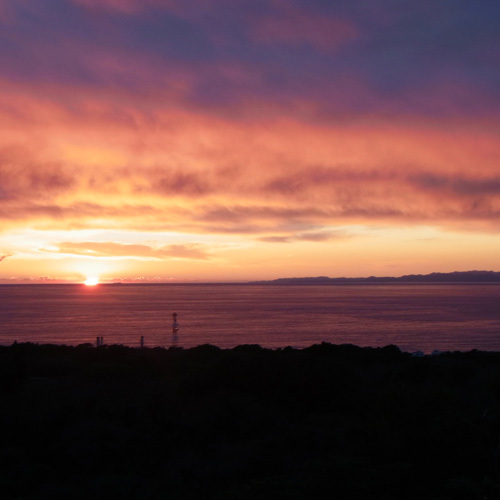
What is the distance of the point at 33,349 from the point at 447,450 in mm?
22868

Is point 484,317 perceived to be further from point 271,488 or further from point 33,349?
point 271,488

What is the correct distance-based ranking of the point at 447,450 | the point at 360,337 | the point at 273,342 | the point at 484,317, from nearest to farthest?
the point at 447,450, the point at 273,342, the point at 360,337, the point at 484,317

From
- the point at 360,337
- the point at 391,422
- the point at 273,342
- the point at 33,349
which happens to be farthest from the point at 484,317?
the point at 391,422

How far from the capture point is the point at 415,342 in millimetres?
58219

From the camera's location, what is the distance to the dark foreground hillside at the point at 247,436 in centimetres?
1012

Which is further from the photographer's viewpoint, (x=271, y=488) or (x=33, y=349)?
(x=33, y=349)

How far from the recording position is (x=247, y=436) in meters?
13.0

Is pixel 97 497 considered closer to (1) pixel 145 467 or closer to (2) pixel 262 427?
(1) pixel 145 467

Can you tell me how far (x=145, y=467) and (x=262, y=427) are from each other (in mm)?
3047

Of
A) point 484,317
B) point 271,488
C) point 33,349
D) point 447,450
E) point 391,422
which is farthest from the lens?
point 484,317

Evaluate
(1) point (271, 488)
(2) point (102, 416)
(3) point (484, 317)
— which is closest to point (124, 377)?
(2) point (102, 416)

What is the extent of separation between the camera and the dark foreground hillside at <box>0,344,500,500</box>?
1012 centimetres

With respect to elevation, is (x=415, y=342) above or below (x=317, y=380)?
below

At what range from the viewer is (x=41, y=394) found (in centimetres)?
1680
